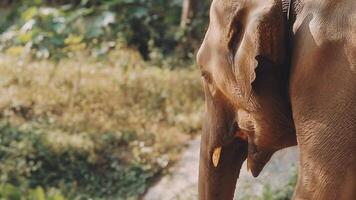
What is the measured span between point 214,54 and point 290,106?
0.28 m

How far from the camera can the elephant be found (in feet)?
5.07

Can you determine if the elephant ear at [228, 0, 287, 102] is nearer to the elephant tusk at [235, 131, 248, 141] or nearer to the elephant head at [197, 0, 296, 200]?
the elephant head at [197, 0, 296, 200]

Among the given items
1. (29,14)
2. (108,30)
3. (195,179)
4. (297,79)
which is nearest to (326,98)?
(297,79)

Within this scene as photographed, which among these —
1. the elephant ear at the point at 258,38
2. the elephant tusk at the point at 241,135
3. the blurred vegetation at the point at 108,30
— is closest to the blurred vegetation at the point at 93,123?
the blurred vegetation at the point at 108,30

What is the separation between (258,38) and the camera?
1644mm

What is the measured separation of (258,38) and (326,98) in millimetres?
182

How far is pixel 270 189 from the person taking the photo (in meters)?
4.16

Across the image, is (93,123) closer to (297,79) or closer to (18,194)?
(18,194)

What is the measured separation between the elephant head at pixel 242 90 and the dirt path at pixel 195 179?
205 centimetres

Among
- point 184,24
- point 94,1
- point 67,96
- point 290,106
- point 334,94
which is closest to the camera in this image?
point 334,94

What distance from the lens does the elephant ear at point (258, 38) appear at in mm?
1634

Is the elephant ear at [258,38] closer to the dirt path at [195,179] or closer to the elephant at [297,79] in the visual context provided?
the elephant at [297,79]

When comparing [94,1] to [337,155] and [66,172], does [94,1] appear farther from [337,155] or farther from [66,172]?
[337,155]

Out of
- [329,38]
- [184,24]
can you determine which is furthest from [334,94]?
[184,24]
